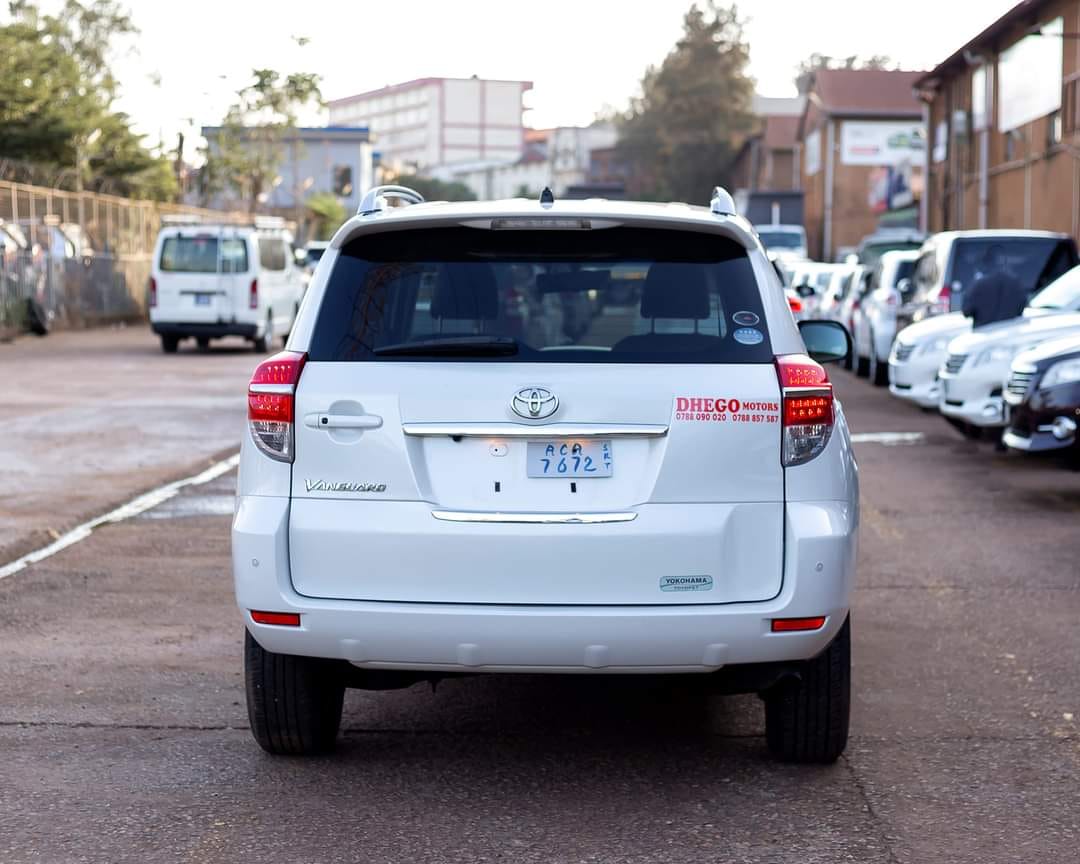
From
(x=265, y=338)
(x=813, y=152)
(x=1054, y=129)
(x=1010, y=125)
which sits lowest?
(x=265, y=338)

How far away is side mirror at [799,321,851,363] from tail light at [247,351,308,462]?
209 centimetres

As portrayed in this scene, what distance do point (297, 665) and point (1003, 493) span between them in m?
7.71

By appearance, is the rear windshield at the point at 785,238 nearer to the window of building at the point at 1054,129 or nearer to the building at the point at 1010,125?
the building at the point at 1010,125

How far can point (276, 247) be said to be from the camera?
31406mm

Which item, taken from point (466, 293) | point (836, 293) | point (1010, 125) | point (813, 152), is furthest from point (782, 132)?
point (466, 293)

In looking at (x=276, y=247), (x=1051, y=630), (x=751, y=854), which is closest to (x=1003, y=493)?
(x=1051, y=630)

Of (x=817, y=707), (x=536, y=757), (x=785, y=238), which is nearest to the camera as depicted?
(x=817, y=707)

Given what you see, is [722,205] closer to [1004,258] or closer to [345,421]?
[345,421]

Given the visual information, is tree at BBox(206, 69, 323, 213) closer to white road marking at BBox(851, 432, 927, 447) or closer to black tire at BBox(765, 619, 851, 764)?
white road marking at BBox(851, 432, 927, 447)

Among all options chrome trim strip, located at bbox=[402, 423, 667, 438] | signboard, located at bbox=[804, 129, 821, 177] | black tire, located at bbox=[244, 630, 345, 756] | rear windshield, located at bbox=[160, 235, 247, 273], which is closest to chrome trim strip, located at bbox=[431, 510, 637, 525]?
chrome trim strip, located at bbox=[402, 423, 667, 438]

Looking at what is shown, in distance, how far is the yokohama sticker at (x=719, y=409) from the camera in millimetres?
4805

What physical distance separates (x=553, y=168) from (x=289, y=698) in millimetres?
143220

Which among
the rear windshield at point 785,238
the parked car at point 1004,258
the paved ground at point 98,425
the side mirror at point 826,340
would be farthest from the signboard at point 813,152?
the side mirror at point 826,340

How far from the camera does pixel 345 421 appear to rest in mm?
4859
